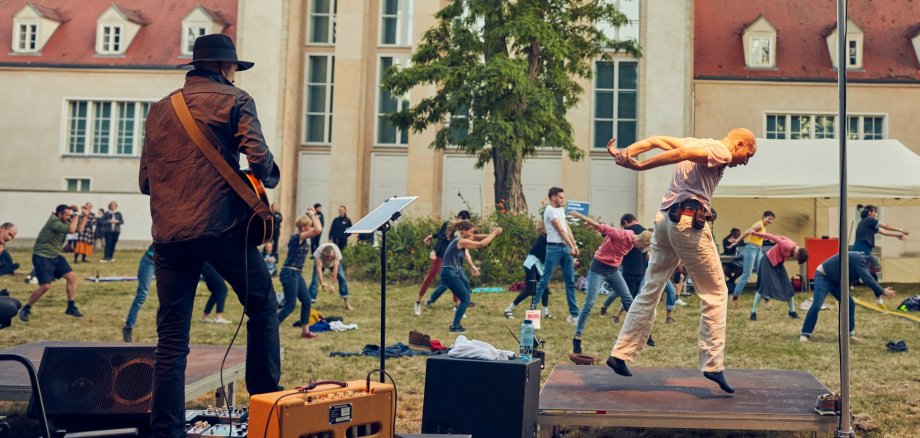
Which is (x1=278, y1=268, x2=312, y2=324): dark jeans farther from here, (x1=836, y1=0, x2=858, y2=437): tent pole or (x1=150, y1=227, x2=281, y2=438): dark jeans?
(x1=836, y1=0, x2=858, y2=437): tent pole

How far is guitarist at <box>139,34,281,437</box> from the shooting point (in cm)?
500

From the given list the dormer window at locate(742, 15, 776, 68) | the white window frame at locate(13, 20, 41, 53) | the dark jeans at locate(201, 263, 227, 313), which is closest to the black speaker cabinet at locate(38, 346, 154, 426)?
the dark jeans at locate(201, 263, 227, 313)

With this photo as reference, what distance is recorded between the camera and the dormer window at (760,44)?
126 ft

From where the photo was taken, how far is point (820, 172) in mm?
21875

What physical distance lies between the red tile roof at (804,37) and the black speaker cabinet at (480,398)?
111ft

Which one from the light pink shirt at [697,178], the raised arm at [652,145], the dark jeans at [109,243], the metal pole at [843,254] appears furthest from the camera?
the dark jeans at [109,243]

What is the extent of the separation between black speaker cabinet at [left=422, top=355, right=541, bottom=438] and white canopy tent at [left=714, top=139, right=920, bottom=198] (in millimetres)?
16919

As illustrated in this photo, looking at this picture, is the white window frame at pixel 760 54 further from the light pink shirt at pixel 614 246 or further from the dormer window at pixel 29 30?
the dormer window at pixel 29 30

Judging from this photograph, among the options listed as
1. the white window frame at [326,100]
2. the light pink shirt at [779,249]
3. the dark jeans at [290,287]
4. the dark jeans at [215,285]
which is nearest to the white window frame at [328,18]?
the white window frame at [326,100]

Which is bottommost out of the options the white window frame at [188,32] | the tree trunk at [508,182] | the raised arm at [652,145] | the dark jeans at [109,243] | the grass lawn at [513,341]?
the grass lawn at [513,341]

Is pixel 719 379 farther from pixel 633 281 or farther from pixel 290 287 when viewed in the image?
pixel 290 287

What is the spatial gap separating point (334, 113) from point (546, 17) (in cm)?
1402

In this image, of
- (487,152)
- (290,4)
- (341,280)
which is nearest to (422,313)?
(341,280)

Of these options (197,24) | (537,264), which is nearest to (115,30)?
(197,24)
